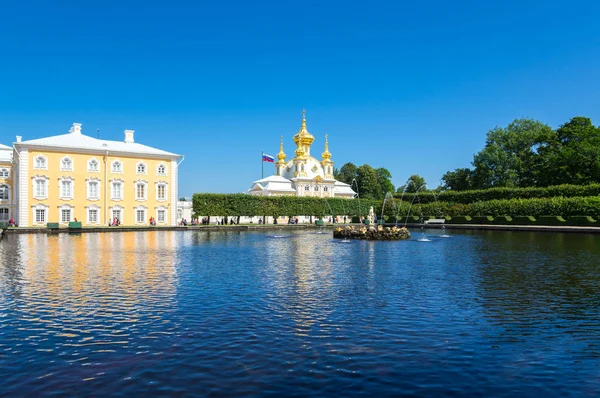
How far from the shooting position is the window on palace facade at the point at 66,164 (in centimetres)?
5664

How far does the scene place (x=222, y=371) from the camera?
8.01 metres

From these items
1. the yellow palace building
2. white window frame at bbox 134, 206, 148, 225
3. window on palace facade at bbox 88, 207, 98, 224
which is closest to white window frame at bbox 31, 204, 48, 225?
the yellow palace building

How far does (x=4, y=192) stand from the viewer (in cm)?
5866

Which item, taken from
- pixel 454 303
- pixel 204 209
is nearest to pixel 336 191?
pixel 204 209

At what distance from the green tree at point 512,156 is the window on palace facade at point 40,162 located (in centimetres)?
6336

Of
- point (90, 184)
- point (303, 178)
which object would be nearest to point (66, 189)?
point (90, 184)

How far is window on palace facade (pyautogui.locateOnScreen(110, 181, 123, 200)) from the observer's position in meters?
59.4

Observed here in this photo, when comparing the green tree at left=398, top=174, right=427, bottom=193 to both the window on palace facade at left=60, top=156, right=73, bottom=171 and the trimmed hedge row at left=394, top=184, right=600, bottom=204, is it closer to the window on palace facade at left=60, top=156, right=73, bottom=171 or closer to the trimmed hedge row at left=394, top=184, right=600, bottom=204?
the trimmed hedge row at left=394, top=184, right=600, bottom=204

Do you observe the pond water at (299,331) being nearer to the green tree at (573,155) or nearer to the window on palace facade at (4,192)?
the window on palace facade at (4,192)

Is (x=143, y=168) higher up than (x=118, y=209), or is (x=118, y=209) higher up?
(x=143, y=168)

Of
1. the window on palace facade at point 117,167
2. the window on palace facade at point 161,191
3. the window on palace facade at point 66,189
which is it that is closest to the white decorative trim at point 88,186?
the window on palace facade at point 66,189

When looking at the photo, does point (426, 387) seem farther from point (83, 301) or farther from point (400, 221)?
point (400, 221)

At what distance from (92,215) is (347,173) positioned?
7528 centimetres

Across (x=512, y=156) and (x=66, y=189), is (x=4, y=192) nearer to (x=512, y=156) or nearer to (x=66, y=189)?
(x=66, y=189)
